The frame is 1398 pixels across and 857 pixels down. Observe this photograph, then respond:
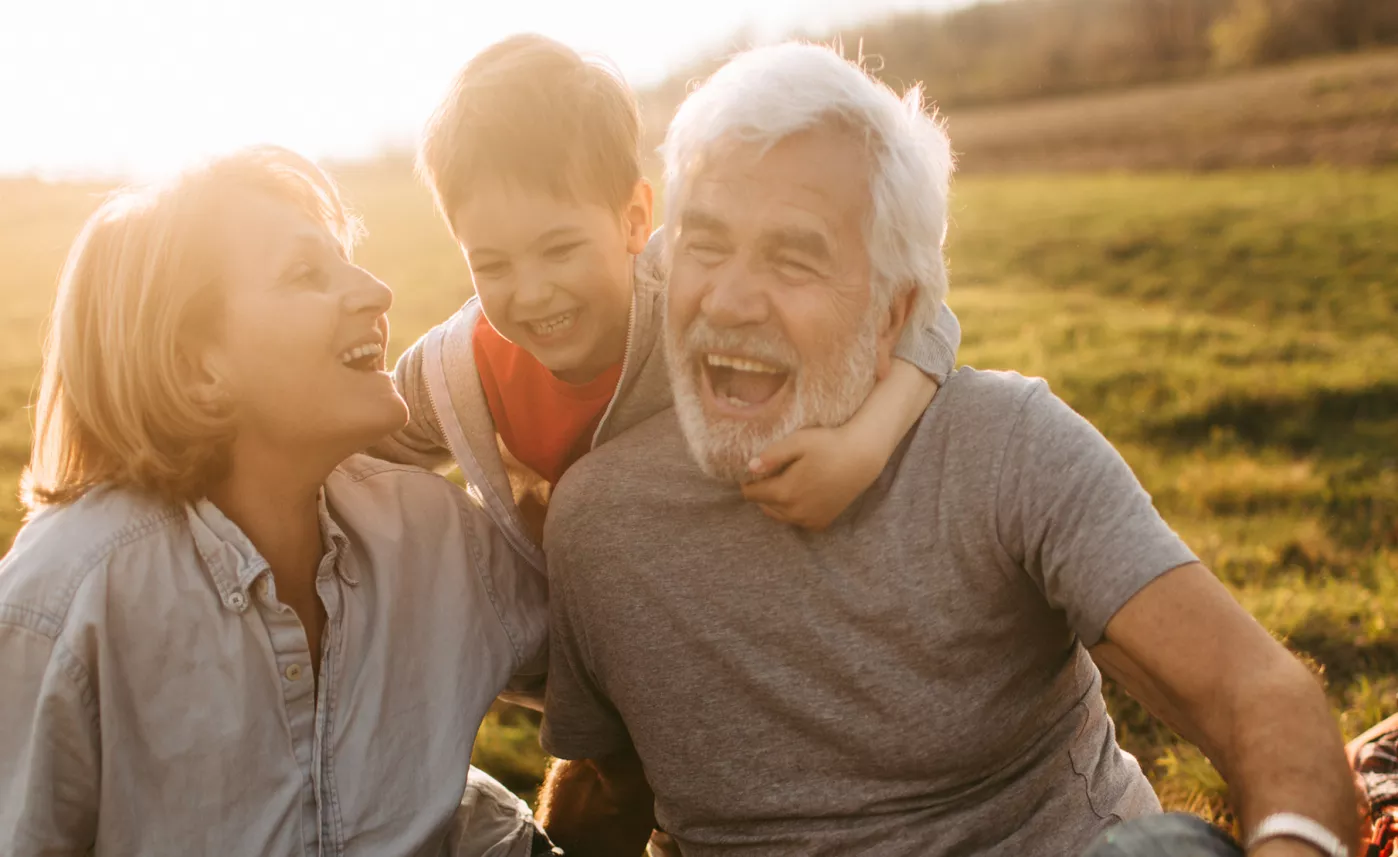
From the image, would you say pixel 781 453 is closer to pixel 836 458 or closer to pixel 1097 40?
pixel 836 458

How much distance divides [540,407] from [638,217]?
625mm

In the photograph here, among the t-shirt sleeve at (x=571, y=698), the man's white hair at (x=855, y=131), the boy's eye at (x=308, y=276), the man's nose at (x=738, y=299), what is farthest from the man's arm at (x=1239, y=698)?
the boy's eye at (x=308, y=276)

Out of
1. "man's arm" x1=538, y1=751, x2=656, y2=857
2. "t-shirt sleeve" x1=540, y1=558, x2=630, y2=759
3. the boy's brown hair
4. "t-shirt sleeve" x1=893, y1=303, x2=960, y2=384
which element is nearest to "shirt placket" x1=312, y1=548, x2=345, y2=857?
"t-shirt sleeve" x1=540, y1=558, x2=630, y2=759

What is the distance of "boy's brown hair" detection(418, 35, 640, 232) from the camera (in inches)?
117

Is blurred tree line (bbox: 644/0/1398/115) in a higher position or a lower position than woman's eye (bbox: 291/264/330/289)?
lower

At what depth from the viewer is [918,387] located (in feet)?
8.59

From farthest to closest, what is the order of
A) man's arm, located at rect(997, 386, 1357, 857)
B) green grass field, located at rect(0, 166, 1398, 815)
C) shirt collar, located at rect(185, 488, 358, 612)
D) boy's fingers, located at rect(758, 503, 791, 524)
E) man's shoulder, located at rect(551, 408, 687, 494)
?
1. green grass field, located at rect(0, 166, 1398, 815)
2. man's shoulder, located at rect(551, 408, 687, 494)
3. boy's fingers, located at rect(758, 503, 791, 524)
4. shirt collar, located at rect(185, 488, 358, 612)
5. man's arm, located at rect(997, 386, 1357, 857)

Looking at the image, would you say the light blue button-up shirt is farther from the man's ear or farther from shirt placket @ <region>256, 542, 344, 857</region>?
the man's ear

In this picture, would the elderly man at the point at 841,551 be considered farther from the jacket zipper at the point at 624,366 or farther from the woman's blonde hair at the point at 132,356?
the woman's blonde hair at the point at 132,356

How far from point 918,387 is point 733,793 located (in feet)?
3.39

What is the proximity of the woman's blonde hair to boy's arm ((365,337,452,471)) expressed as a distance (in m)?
0.69

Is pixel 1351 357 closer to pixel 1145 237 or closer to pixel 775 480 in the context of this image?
pixel 1145 237

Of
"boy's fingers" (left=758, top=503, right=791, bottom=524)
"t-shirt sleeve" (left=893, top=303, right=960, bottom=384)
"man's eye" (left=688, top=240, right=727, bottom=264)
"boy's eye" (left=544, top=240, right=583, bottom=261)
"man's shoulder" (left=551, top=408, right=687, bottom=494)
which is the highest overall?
"man's eye" (left=688, top=240, right=727, bottom=264)

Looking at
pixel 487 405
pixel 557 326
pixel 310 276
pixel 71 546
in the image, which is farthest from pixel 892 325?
pixel 71 546
